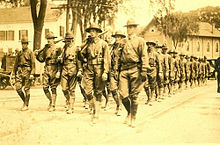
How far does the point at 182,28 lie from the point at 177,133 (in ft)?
130

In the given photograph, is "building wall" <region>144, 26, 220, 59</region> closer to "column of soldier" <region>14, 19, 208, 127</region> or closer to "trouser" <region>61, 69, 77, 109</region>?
"column of soldier" <region>14, 19, 208, 127</region>

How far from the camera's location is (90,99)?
10.3 metres

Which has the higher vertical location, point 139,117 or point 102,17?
point 102,17

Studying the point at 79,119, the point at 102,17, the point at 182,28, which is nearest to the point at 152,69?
the point at 79,119

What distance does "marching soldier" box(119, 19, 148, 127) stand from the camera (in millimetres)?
9594

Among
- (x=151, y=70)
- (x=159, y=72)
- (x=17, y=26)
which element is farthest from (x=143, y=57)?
(x=17, y=26)

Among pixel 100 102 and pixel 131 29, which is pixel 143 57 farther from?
pixel 100 102

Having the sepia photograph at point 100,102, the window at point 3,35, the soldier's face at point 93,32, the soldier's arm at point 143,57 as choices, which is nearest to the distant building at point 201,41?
the sepia photograph at point 100,102

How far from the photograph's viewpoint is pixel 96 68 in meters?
10.1

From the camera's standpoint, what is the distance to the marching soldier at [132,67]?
31.5 feet

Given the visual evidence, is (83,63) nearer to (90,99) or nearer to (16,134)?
(90,99)

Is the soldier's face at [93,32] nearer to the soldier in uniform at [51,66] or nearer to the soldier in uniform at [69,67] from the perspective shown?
the soldier in uniform at [69,67]

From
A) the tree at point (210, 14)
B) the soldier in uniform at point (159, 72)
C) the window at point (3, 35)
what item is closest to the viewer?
the tree at point (210, 14)

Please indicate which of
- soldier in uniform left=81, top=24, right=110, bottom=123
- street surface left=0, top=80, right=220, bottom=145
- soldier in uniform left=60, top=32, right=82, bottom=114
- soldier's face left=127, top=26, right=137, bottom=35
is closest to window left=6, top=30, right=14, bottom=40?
street surface left=0, top=80, right=220, bottom=145
